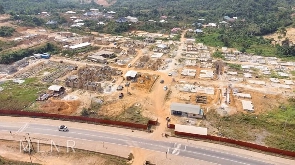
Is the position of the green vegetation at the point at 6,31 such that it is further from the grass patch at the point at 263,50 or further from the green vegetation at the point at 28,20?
the grass patch at the point at 263,50

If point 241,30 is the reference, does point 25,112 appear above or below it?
below

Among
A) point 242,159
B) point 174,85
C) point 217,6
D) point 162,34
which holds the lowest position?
point 242,159

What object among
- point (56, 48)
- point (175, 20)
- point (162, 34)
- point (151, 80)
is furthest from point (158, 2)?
point (151, 80)

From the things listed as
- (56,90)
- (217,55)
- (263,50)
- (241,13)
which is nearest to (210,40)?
(217,55)

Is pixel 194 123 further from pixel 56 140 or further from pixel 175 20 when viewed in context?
pixel 175 20

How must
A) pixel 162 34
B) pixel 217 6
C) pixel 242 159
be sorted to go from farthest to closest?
pixel 217 6 < pixel 162 34 < pixel 242 159

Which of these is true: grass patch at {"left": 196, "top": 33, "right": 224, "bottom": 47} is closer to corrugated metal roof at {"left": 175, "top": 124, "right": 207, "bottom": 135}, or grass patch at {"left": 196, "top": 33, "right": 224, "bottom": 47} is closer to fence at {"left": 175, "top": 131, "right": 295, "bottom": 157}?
corrugated metal roof at {"left": 175, "top": 124, "right": 207, "bottom": 135}
